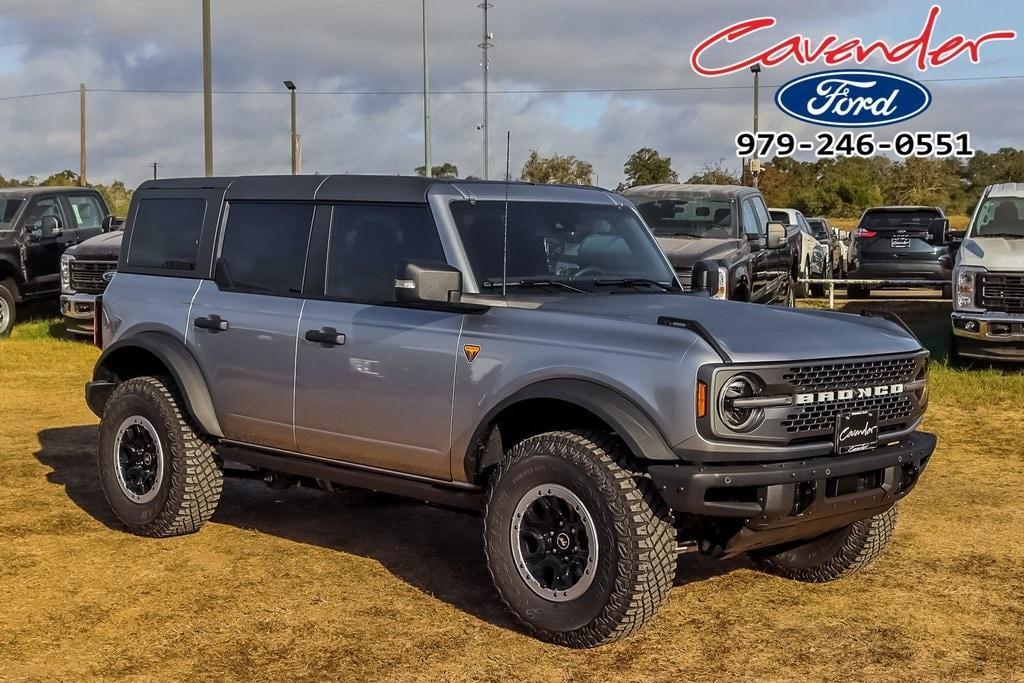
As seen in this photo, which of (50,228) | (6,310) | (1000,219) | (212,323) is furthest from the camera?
(50,228)

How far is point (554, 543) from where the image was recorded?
529 centimetres

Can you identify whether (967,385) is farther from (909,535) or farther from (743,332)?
(743,332)

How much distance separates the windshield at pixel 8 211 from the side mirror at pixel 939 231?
42.1 ft

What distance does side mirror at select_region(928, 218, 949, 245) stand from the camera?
14.1 m

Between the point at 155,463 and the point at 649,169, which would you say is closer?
the point at 155,463

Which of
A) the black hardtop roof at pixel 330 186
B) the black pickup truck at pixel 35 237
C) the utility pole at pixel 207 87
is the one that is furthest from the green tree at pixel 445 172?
the utility pole at pixel 207 87

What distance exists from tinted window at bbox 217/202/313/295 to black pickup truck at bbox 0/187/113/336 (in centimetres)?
1241

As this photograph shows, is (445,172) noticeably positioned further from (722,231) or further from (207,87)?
(207,87)

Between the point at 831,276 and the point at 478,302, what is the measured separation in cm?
2326

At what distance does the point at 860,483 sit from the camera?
5.26m

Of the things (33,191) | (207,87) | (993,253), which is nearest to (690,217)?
(993,253)

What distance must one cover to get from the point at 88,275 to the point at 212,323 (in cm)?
1081

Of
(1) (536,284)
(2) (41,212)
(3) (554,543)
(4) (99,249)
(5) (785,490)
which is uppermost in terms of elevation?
(2) (41,212)

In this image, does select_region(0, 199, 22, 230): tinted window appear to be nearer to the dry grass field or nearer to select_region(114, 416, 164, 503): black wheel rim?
the dry grass field
